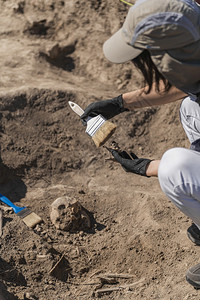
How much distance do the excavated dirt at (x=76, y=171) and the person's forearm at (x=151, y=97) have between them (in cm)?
91

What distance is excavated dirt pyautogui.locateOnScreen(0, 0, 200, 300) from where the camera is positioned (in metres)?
2.89

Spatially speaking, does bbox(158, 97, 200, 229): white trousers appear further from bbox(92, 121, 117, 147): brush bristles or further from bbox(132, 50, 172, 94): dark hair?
bbox(92, 121, 117, 147): brush bristles

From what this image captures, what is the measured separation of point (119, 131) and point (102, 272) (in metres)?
1.68

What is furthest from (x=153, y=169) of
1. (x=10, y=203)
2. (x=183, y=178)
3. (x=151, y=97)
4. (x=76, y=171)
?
(x=76, y=171)

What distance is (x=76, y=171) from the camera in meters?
3.98

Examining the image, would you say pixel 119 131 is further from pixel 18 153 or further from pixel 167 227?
pixel 167 227

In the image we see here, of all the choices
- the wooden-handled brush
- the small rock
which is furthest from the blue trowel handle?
the wooden-handled brush

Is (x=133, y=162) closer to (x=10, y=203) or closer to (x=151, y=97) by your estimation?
(x=151, y=97)

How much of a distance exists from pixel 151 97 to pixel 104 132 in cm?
41

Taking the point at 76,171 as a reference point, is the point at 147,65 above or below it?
above

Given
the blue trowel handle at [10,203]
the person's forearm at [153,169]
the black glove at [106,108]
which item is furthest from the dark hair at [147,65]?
the blue trowel handle at [10,203]

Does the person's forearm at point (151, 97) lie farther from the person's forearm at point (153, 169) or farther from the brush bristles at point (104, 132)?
the person's forearm at point (153, 169)

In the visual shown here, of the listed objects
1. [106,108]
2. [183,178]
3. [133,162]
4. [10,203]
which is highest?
[183,178]

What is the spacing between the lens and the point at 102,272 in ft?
9.86
